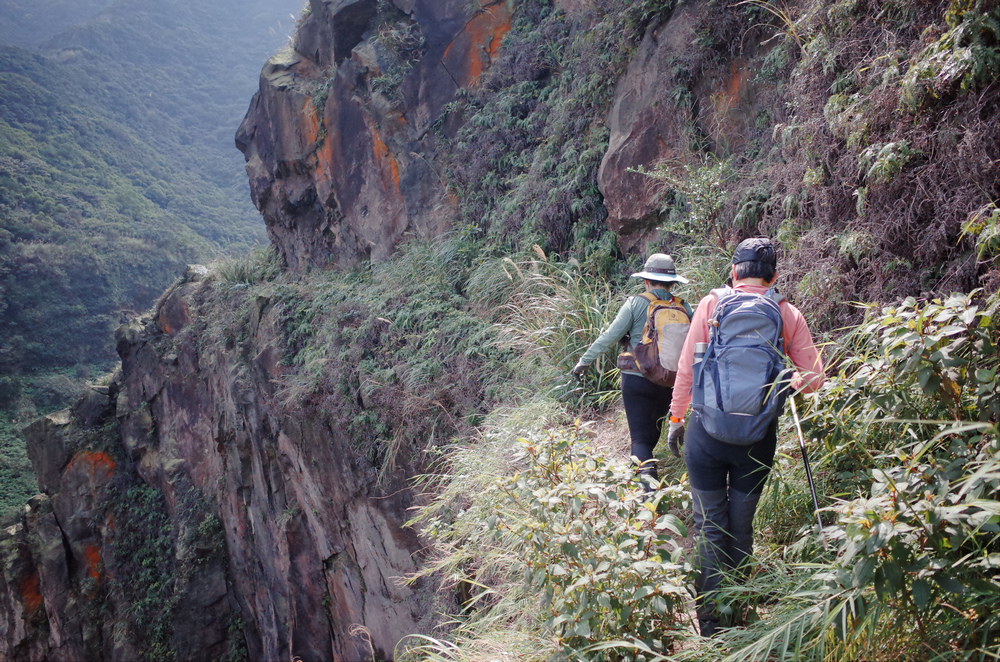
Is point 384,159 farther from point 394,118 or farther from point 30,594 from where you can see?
point 30,594

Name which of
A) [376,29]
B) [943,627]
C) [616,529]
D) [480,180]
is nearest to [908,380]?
[943,627]

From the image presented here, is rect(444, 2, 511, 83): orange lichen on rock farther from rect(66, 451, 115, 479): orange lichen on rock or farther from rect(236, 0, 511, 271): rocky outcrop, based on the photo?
rect(66, 451, 115, 479): orange lichen on rock

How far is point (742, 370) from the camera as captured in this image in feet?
8.02

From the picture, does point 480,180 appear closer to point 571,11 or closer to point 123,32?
point 571,11

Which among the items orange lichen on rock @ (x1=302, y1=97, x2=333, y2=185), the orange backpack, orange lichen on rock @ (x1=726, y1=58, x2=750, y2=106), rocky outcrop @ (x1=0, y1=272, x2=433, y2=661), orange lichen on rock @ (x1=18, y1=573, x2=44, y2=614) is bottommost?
orange lichen on rock @ (x1=18, y1=573, x2=44, y2=614)

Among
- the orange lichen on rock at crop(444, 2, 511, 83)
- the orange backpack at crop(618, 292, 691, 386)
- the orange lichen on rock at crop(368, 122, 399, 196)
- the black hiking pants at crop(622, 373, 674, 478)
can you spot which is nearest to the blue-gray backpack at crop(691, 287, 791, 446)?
the orange backpack at crop(618, 292, 691, 386)

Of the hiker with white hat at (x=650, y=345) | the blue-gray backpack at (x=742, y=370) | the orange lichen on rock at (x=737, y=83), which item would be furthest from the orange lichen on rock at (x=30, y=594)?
the orange lichen on rock at (x=737, y=83)

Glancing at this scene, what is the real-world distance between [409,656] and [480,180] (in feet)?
23.4

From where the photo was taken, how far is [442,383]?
23.3ft

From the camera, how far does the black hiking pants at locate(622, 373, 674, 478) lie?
363cm

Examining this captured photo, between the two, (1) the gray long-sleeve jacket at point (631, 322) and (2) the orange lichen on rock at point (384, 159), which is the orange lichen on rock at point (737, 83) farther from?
(2) the orange lichen on rock at point (384, 159)

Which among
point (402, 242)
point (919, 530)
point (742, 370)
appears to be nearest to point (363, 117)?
point (402, 242)

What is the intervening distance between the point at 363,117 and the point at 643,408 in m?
9.61

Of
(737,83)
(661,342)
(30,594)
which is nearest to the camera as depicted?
(661,342)
